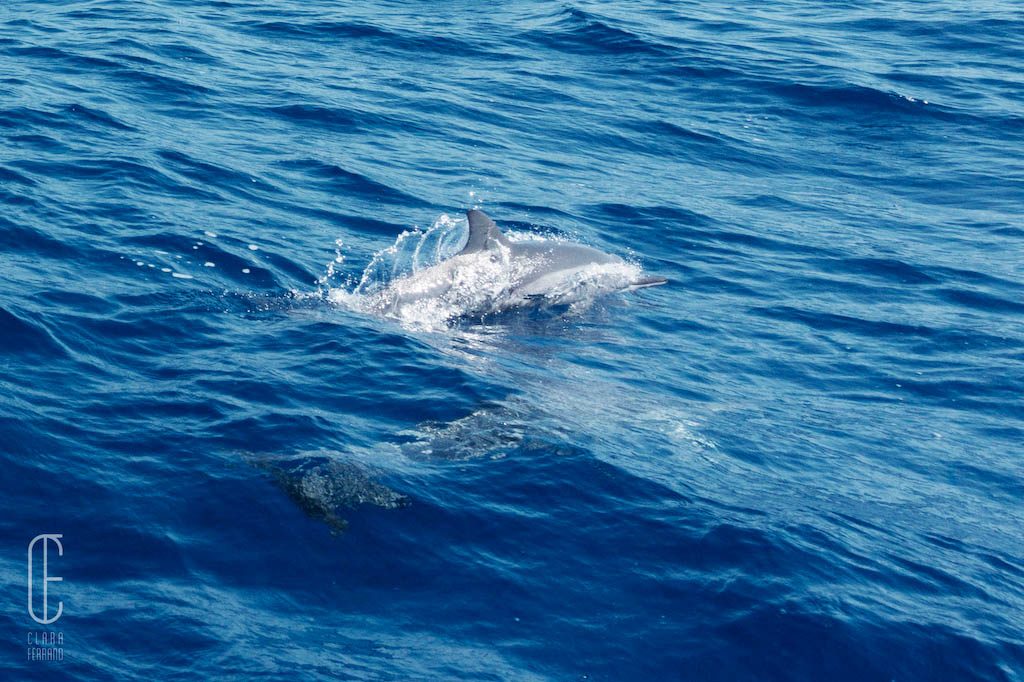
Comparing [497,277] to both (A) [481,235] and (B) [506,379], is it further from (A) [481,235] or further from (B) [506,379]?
(B) [506,379]

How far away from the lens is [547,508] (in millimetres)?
10516

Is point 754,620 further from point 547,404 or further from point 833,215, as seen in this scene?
point 833,215

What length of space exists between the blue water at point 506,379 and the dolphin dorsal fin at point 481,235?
38.7 inches

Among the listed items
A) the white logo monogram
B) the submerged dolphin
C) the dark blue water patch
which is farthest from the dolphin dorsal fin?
the white logo monogram

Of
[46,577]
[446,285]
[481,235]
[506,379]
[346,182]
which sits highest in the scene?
[481,235]

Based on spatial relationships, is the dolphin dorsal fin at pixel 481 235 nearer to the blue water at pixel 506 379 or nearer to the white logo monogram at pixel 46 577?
the blue water at pixel 506 379

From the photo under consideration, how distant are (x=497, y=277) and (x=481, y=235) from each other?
60 cm

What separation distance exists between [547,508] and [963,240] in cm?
1137

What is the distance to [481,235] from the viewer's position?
1513cm

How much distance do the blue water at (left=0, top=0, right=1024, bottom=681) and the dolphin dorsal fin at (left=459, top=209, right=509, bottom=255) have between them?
0.98 metres

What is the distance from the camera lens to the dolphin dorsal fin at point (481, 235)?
49.1 feet

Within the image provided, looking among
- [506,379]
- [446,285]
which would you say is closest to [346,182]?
[446,285]

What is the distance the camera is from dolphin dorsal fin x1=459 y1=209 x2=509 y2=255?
14953mm

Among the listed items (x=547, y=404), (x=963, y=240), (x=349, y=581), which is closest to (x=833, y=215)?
(x=963, y=240)
